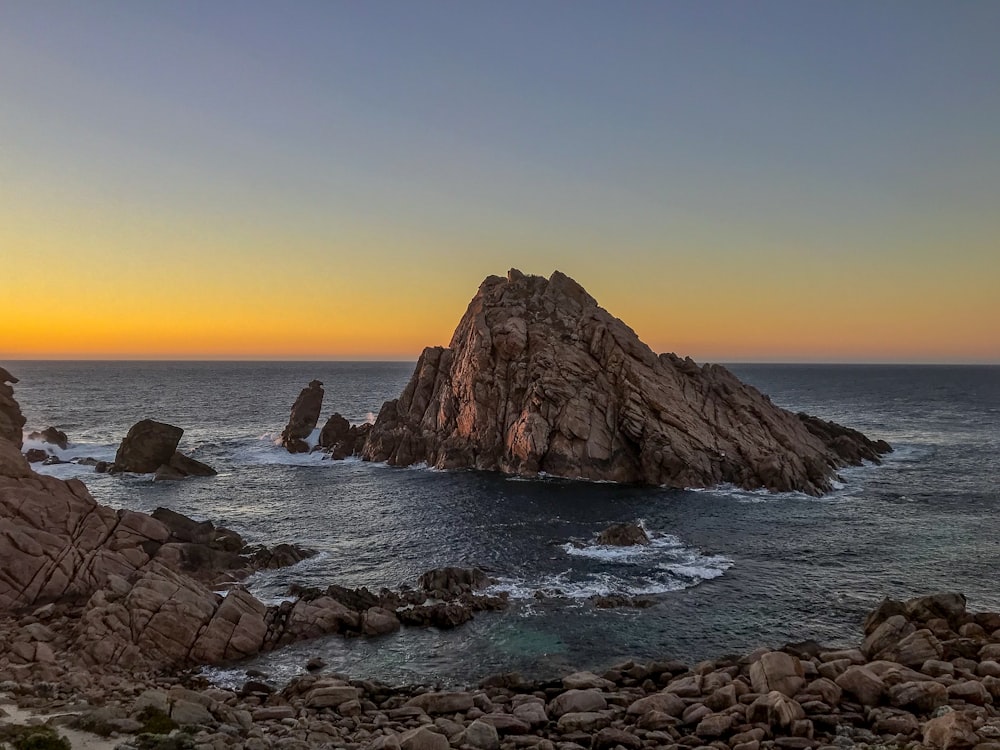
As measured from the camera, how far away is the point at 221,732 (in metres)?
22.6

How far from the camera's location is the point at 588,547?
51.9 m

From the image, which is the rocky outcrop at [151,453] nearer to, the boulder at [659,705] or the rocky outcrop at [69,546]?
the rocky outcrop at [69,546]

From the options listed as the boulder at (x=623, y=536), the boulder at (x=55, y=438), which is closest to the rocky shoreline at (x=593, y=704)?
the boulder at (x=623, y=536)

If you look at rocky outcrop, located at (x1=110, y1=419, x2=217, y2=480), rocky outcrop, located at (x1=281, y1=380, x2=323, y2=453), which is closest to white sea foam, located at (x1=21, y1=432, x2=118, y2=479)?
rocky outcrop, located at (x1=110, y1=419, x2=217, y2=480)

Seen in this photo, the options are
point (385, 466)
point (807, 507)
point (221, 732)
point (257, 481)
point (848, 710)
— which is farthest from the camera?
point (385, 466)

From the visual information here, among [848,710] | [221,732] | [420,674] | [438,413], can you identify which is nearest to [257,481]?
[438,413]

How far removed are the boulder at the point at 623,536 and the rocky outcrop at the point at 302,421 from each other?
60.4m

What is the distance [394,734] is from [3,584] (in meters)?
26.5

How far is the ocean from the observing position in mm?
35156

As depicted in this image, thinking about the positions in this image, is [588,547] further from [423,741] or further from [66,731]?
[66,731]

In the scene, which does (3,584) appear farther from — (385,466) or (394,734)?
(385,466)

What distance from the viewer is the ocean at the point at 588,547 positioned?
35156 mm

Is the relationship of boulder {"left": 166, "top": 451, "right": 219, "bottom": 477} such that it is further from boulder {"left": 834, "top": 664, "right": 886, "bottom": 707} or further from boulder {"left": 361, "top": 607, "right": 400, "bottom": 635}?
boulder {"left": 834, "top": 664, "right": 886, "bottom": 707}

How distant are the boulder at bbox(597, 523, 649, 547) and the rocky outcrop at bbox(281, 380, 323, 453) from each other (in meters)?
60.4
